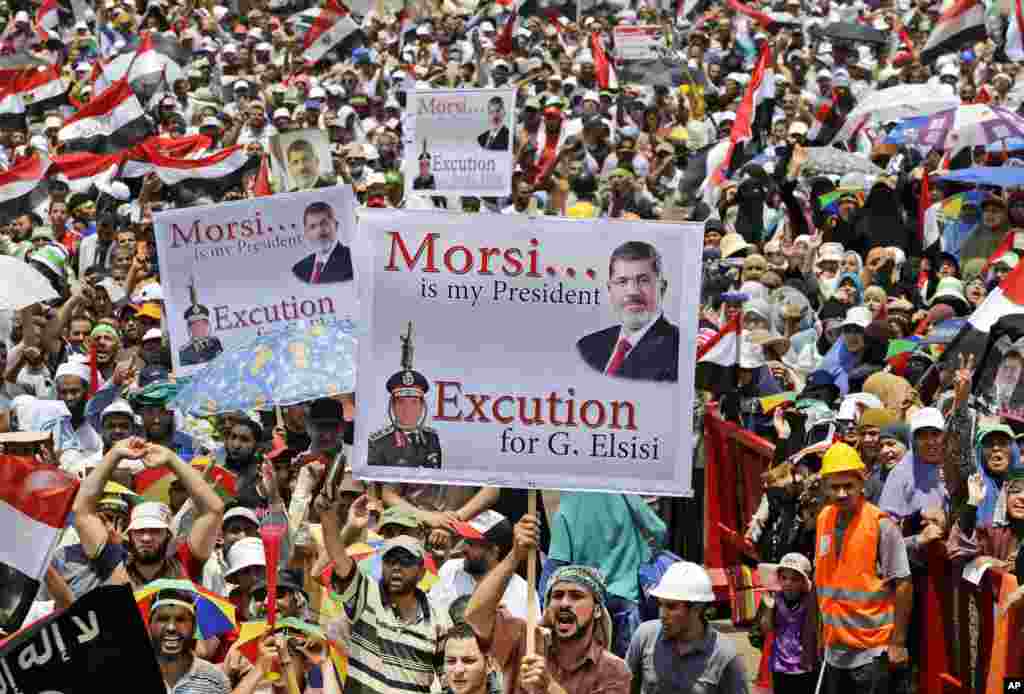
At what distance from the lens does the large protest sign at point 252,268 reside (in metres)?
13.6

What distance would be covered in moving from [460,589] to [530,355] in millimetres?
1187

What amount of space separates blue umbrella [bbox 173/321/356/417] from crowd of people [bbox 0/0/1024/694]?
0.17 metres

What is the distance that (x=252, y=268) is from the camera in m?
13.7

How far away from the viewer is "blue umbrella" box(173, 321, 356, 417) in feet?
39.5

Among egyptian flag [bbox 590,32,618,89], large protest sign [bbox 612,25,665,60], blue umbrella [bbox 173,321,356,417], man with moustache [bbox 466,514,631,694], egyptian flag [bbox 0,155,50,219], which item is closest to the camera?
man with moustache [bbox 466,514,631,694]

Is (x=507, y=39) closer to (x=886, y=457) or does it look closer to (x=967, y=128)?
(x=967, y=128)

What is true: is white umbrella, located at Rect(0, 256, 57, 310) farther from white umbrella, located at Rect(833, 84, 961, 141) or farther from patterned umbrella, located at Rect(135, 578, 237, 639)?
white umbrella, located at Rect(833, 84, 961, 141)

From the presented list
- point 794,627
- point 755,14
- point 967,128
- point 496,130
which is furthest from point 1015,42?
point 794,627

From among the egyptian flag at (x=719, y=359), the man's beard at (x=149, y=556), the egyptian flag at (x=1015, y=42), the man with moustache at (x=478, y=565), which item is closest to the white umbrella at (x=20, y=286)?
the egyptian flag at (x=719, y=359)

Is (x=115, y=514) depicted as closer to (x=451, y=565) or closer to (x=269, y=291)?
(x=451, y=565)

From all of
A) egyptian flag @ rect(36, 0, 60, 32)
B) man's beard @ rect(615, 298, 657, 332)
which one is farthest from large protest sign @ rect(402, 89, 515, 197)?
egyptian flag @ rect(36, 0, 60, 32)

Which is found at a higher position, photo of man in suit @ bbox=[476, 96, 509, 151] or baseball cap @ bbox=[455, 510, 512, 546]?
baseball cap @ bbox=[455, 510, 512, 546]

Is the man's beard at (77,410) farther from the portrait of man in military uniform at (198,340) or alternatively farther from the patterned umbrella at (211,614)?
the patterned umbrella at (211,614)

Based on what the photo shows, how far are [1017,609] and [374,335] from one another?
258 cm
